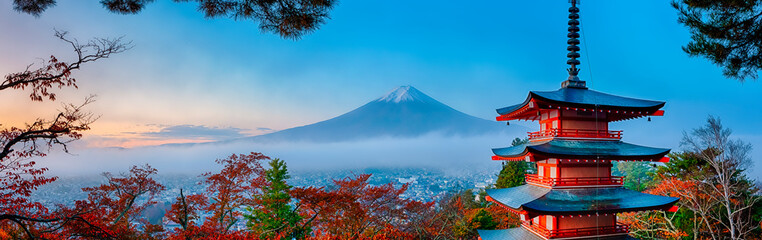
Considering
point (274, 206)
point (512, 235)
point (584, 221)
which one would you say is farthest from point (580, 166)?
point (274, 206)

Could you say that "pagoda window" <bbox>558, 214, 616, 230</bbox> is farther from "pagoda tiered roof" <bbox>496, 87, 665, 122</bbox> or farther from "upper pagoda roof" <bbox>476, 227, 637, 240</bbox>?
"pagoda tiered roof" <bbox>496, 87, 665, 122</bbox>

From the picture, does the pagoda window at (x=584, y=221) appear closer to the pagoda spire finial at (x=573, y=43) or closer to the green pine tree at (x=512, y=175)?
the pagoda spire finial at (x=573, y=43)

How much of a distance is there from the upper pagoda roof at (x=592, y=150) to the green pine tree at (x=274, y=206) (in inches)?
412

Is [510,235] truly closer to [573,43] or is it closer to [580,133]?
[580,133]

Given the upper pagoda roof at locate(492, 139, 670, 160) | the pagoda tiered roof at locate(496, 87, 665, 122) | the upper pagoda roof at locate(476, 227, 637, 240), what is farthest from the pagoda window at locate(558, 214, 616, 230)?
the pagoda tiered roof at locate(496, 87, 665, 122)

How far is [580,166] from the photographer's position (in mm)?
8984

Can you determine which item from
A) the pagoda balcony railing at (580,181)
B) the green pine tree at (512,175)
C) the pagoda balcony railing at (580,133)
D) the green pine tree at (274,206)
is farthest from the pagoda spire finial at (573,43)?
the green pine tree at (512,175)

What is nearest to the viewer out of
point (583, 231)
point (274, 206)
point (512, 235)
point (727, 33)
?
point (727, 33)

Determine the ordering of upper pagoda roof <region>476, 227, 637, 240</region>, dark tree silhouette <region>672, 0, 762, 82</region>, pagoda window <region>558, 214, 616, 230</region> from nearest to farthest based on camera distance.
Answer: dark tree silhouette <region>672, 0, 762, 82</region>, pagoda window <region>558, 214, 616, 230</region>, upper pagoda roof <region>476, 227, 637, 240</region>

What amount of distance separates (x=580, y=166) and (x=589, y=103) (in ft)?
5.76

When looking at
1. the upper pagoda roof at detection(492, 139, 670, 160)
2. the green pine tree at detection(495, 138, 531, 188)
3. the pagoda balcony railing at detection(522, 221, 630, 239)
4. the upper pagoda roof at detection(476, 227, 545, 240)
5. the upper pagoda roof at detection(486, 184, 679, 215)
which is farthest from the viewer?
the green pine tree at detection(495, 138, 531, 188)

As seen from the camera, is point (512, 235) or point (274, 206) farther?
point (274, 206)

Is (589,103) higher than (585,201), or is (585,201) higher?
(589,103)

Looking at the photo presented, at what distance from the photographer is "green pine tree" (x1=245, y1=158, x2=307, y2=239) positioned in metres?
15.0
